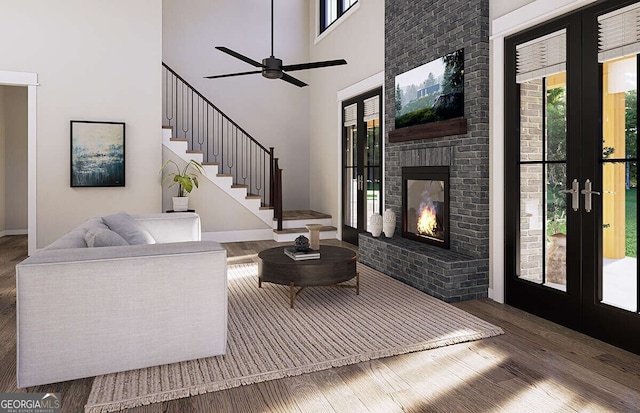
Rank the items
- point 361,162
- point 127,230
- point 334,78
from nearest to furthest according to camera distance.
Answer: point 127,230
point 361,162
point 334,78

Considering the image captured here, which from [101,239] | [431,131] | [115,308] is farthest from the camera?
[431,131]

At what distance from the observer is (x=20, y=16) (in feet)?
20.1

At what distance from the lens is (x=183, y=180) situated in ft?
22.2

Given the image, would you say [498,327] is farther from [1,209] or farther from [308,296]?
[1,209]

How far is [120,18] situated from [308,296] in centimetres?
528

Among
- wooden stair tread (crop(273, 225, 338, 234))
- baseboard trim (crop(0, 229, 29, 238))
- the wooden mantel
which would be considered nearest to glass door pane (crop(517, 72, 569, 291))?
the wooden mantel

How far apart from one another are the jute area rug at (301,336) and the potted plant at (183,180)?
105 inches

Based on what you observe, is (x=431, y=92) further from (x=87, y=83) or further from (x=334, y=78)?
(x=87, y=83)

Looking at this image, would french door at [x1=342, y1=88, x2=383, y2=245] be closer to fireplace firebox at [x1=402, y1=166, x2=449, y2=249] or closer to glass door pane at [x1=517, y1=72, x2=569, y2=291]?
fireplace firebox at [x1=402, y1=166, x2=449, y2=249]

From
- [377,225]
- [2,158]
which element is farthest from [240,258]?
[2,158]

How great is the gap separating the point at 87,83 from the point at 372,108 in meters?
4.21

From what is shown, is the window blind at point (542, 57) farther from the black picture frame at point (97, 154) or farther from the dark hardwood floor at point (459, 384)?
the black picture frame at point (97, 154)

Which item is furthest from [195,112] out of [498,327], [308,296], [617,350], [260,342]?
[617,350]

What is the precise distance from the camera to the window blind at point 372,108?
6.18m
